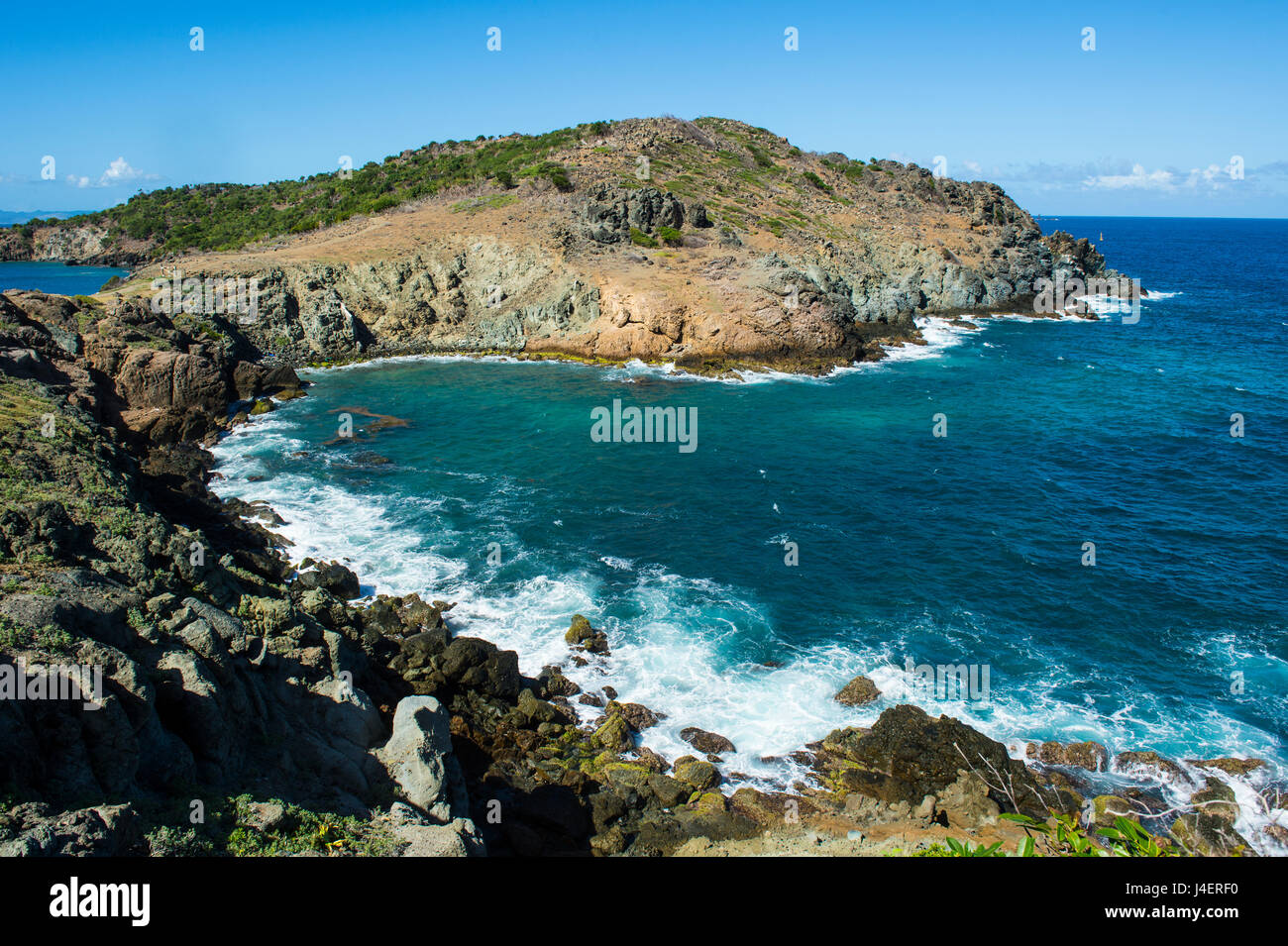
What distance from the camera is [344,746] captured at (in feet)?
56.9

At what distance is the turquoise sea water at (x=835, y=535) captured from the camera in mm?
24531

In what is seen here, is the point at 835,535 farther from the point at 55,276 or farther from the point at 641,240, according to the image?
the point at 55,276

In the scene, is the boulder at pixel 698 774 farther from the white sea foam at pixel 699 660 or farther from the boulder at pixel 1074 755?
the boulder at pixel 1074 755

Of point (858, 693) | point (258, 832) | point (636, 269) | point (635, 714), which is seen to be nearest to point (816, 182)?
point (636, 269)

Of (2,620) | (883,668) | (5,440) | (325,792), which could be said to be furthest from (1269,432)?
(5,440)

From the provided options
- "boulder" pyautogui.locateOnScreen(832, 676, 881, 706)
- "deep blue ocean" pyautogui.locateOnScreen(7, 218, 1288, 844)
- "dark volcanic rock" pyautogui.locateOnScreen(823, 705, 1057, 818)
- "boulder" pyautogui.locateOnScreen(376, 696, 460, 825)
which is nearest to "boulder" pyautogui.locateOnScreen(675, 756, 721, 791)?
"deep blue ocean" pyautogui.locateOnScreen(7, 218, 1288, 844)

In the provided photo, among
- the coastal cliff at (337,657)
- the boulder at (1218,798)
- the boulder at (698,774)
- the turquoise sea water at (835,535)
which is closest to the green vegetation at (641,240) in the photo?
the coastal cliff at (337,657)

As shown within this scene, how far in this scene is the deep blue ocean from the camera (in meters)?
24.5

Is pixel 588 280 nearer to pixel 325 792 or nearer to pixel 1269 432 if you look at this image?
pixel 1269 432

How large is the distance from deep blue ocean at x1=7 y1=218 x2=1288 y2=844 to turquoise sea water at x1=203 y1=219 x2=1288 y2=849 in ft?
0.45

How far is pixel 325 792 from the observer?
15.4m

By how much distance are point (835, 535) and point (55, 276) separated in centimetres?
10366

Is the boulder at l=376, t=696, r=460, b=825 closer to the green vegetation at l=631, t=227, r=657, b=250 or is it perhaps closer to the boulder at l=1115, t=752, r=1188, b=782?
the boulder at l=1115, t=752, r=1188, b=782

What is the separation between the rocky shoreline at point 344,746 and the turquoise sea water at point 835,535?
1645mm
